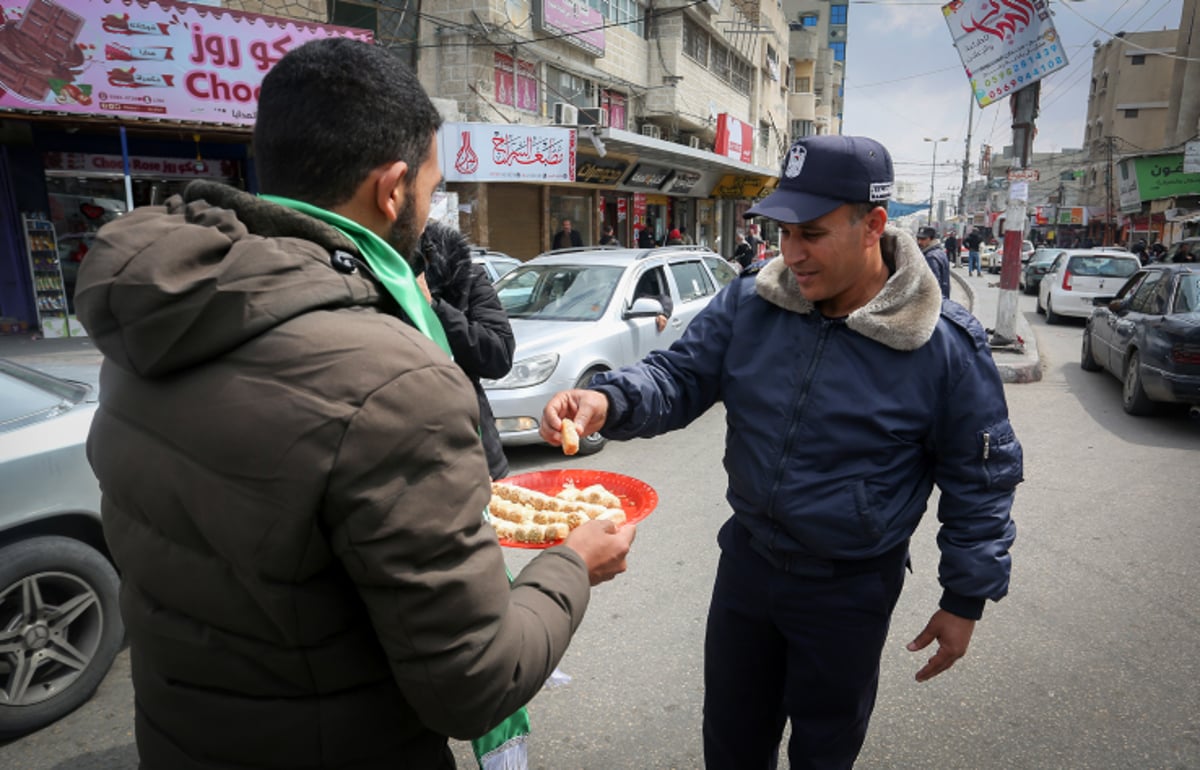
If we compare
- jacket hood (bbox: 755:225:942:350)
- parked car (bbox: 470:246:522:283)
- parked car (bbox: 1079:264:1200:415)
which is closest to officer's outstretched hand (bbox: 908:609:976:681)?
jacket hood (bbox: 755:225:942:350)

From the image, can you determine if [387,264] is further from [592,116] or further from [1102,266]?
[592,116]

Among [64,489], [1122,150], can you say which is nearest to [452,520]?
[64,489]

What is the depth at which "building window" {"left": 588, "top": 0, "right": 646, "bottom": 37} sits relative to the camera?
21203 mm

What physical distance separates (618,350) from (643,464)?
3.95ft

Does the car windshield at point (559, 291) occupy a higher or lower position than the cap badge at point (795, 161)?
lower

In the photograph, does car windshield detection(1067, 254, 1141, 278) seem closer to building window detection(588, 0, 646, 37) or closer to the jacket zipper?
building window detection(588, 0, 646, 37)

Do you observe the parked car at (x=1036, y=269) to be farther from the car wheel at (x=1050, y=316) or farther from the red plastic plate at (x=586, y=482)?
the red plastic plate at (x=586, y=482)

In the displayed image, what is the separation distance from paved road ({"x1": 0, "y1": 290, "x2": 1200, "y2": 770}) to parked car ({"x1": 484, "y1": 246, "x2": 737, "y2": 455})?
1.39 m

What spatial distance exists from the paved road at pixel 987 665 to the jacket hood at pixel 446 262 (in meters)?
1.80

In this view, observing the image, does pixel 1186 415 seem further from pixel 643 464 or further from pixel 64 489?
pixel 64 489

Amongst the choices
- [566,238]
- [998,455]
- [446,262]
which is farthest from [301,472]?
[566,238]

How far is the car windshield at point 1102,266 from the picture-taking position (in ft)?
54.5

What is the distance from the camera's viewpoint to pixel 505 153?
48.9 ft

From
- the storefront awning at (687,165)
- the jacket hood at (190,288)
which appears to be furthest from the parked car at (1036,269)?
the jacket hood at (190,288)
